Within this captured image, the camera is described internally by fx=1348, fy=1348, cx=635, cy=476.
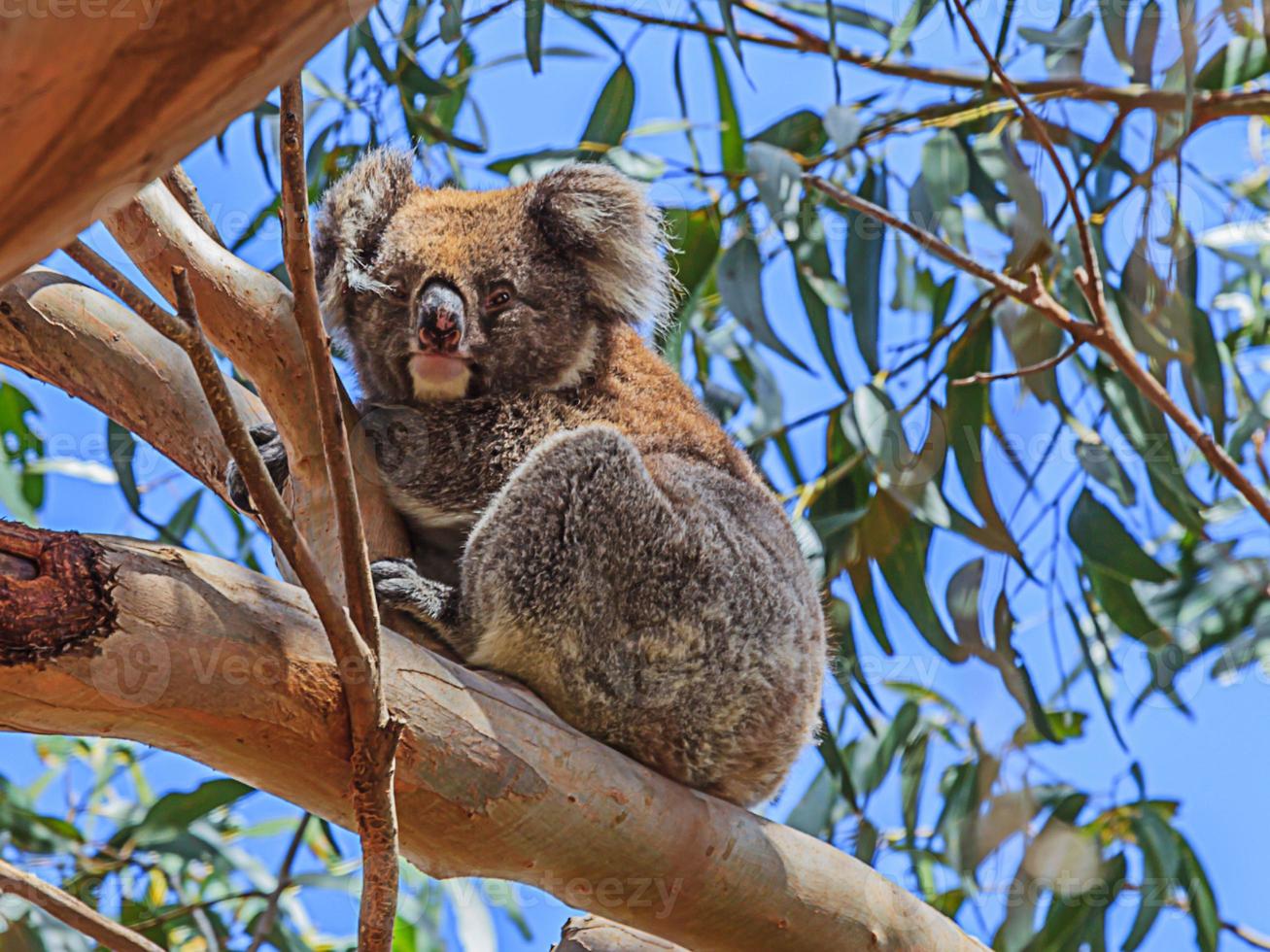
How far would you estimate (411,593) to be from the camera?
188 centimetres

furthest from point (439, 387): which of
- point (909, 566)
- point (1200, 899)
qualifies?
point (1200, 899)

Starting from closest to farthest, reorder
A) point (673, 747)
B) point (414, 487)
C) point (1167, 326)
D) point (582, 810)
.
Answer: point (582, 810), point (673, 747), point (414, 487), point (1167, 326)

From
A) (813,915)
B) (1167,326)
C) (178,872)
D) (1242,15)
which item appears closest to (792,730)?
(813,915)

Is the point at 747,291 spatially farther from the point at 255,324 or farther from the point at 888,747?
the point at 255,324

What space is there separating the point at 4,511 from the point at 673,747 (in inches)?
89.9

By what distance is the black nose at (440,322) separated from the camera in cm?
221

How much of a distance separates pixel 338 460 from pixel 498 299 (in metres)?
1.22

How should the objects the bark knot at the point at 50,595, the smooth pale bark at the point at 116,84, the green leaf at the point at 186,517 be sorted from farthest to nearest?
the green leaf at the point at 186,517 → the bark knot at the point at 50,595 → the smooth pale bark at the point at 116,84

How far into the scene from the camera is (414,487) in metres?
2.11

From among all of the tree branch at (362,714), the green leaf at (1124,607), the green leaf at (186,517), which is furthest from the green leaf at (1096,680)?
the green leaf at (186,517)

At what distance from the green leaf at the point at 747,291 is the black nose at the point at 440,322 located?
0.81 m

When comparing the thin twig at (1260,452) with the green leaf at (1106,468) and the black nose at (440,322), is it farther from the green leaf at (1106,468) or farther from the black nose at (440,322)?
the black nose at (440,322)

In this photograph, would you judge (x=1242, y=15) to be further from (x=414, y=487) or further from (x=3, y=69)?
(x=3, y=69)

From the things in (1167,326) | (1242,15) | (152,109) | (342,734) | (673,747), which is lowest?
(342,734)
